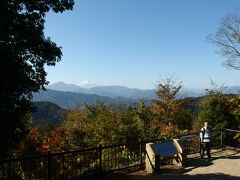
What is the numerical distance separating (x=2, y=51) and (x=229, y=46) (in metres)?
17.9

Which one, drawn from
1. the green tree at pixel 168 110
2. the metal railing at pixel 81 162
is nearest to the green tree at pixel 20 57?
the metal railing at pixel 81 162

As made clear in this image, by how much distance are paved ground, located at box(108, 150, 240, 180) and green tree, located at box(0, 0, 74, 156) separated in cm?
405

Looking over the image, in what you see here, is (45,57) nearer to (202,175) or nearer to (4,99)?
(4,99)

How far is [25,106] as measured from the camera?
144 inches

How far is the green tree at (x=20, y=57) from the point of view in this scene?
3.17m

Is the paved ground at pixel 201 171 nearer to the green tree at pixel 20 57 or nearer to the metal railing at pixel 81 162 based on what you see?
the metal railing at pixel 81 162

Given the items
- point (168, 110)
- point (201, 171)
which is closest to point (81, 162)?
point (201, 171)

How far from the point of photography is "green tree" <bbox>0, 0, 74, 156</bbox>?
10.4 feet

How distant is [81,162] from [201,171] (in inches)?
169

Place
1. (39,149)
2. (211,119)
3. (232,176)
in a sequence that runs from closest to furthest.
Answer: (232,176)
(39,149)
(211,119)

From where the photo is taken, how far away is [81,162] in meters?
6.93

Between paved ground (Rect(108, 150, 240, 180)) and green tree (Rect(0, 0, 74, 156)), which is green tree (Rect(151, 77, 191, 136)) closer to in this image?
paved ground (Rect(108, 150, 240, 180))

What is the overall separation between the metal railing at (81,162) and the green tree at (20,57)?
5.75 feet

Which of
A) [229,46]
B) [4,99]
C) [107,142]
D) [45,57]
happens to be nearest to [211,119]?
[107,142]
